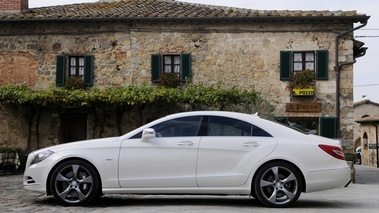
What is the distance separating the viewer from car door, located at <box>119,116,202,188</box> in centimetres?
748

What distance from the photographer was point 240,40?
19.1 m

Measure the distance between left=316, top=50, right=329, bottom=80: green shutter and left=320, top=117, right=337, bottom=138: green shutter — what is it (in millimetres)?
1384

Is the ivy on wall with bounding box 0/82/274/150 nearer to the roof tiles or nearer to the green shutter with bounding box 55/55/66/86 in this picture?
the green shutter with bounding box 55/55/66/86

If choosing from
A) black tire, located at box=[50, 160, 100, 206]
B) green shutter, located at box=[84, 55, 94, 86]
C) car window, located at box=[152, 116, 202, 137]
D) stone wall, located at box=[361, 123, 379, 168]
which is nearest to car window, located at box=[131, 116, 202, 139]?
car window, located at box=[152, 116, 202, 137]

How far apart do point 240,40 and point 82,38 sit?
5.49m

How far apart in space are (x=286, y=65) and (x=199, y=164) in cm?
1184

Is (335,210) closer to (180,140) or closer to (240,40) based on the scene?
(180,140)

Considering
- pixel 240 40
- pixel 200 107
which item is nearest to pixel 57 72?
pixel 200 107

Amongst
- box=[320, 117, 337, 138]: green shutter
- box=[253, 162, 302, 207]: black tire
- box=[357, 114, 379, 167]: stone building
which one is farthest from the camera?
box=[357, 114, 379, 167]: stone building

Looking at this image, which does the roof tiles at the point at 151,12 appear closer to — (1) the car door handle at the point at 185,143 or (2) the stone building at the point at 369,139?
(1) the car door handle at the point at 185,143

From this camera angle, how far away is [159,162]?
7.50 meters

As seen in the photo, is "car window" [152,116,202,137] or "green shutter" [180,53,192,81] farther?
"green shutter" [180,53,192,81]

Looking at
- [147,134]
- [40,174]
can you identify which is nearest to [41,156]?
[40,174]

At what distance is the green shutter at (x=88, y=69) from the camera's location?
19297 millimetres
